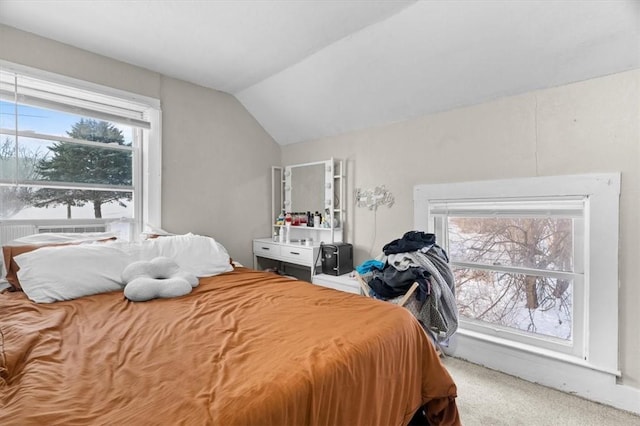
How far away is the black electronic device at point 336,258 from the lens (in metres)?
3.07

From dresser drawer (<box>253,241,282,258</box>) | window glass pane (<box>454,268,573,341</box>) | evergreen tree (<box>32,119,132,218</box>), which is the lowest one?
window glass pane (<box>454,268,573,341</box>)

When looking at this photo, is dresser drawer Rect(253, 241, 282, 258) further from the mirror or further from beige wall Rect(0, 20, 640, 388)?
the mirror

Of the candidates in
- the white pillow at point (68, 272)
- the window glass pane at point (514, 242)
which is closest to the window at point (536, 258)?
the window glass pane at point (514, 242)

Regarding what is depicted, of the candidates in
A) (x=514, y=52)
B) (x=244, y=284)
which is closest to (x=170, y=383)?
(x=244, y=284)

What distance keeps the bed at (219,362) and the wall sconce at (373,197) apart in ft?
4.57

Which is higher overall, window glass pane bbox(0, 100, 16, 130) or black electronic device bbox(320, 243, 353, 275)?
window glass pane bbox(0, 100, 16, 130)

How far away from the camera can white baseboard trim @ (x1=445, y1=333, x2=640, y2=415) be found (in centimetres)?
185

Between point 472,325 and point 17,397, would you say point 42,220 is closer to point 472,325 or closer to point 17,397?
point 17,397

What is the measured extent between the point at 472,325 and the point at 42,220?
3554 mm

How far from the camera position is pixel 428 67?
2.33 m

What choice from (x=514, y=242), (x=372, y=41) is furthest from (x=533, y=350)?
(x=372, y=41)

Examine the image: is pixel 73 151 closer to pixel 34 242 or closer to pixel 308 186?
pixel 34 242

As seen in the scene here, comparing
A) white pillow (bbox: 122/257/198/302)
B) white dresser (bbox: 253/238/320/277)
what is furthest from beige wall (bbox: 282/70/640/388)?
white pillow (bbox: 122/257/198/302)

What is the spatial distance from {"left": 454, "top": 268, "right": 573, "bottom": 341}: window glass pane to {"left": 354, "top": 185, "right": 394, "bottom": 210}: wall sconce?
89 centimetres
